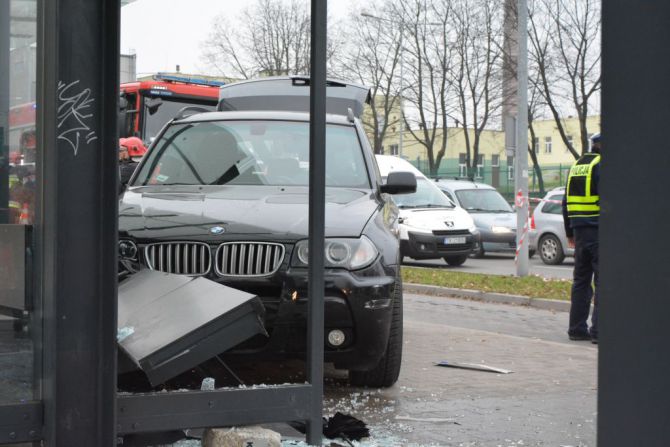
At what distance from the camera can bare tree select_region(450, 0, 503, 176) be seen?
127 ft

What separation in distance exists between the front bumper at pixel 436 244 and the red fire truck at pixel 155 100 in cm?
583

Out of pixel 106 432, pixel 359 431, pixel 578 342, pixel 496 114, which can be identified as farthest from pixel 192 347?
pixel 496 114

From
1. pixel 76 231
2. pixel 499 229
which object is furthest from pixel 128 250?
pixel 499 229

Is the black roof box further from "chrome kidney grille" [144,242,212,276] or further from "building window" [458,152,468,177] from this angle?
"building window" [458,152,468,177]

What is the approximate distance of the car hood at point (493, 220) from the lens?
70.5ft

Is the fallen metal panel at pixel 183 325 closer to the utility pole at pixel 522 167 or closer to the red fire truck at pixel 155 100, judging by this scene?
the utility pole at pixel 522 167

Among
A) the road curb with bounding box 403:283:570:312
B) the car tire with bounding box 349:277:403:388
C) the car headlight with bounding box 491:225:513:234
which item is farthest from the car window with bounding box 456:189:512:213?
the car tire with bounding box 349:277:403:388

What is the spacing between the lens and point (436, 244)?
58.9 feet

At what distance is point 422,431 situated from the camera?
499cm

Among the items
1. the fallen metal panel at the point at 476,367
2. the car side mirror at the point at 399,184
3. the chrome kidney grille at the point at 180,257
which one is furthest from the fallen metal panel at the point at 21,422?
the fallen metal panel at the point at 476,367

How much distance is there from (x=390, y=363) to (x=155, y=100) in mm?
14935

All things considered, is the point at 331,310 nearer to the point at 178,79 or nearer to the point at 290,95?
the point at 290,95

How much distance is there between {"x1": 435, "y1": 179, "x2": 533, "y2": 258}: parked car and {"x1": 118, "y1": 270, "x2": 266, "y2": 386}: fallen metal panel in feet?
54.8

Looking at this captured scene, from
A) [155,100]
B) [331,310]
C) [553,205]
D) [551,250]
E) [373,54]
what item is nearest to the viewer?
[331,310]
